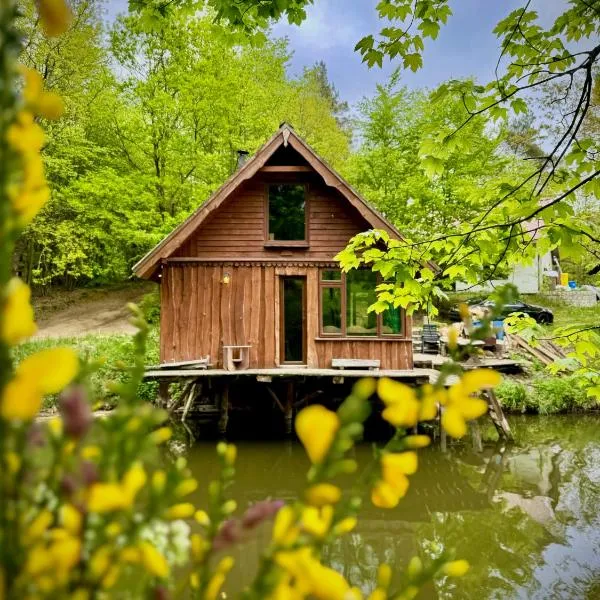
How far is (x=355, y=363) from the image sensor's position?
1106cm

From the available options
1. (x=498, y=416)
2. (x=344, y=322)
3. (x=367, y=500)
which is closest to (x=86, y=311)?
(x=344, y=322)

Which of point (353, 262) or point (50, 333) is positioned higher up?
point (353, 262)

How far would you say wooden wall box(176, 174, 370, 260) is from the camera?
37.6 ft

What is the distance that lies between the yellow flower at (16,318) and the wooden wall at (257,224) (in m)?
11.1

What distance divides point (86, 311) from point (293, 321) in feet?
45.0

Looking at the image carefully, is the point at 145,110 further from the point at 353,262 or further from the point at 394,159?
the point at 353,262

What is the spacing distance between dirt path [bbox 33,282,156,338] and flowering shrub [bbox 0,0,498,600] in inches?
721

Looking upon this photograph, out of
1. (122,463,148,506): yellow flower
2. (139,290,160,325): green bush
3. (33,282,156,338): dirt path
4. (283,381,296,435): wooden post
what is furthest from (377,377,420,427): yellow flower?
(33,282,156,338): dirt path

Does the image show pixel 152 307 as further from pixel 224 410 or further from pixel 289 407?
pixel 289 407

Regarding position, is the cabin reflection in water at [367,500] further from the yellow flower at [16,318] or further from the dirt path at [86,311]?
the dirt path at [86,311]

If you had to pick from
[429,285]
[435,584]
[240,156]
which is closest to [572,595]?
[435,584]

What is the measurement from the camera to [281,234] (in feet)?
38.3

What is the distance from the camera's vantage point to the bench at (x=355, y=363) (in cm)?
1104

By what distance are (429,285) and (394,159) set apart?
1644cm
